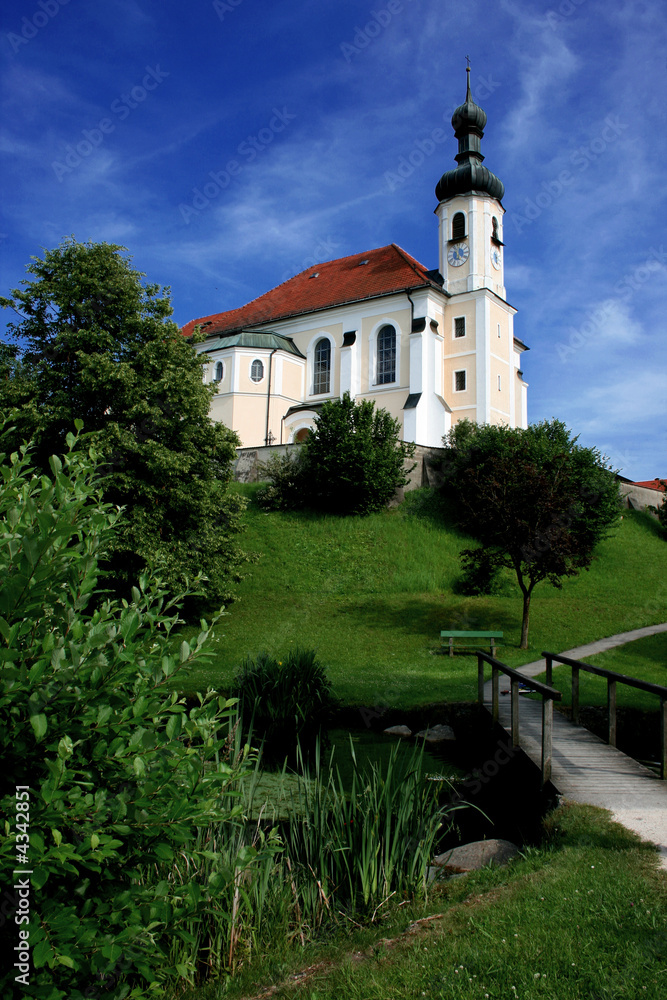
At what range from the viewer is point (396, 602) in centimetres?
2200

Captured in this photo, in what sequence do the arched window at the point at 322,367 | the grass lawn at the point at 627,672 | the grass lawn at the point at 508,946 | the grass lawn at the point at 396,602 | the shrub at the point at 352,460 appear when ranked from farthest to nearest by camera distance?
1. the arched window at the point at 322,367
2. the shrub at the point at 352,460
3. the grass lawn at the point at 396,602
4. the grass lawn at the point at 627,672
5. the grass lawn at the point at 508,946

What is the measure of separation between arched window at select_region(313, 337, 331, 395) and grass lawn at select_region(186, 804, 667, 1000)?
3957 centimetres

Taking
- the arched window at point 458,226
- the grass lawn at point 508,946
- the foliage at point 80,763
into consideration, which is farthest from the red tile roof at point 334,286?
the foliage at point 80,763

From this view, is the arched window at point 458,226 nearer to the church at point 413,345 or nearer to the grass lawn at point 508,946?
the church at point 413,345

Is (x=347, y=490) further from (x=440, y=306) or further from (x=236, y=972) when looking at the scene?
(x=236, y=972)

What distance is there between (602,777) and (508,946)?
143 inches

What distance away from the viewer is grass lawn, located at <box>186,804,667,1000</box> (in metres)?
3.40

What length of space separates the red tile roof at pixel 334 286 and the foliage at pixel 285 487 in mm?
15581

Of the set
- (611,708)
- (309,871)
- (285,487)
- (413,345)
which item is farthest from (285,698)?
(413,345)

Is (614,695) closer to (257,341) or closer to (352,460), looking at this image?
(352,460)

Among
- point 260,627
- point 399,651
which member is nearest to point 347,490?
point 260,627

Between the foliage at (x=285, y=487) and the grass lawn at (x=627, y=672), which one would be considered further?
the foliage at (x=285, y=487)

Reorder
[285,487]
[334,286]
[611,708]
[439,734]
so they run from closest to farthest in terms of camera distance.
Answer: [611,708] < [439,734] < [285,487] < [334,286]

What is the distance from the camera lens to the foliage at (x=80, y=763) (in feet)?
8.57
